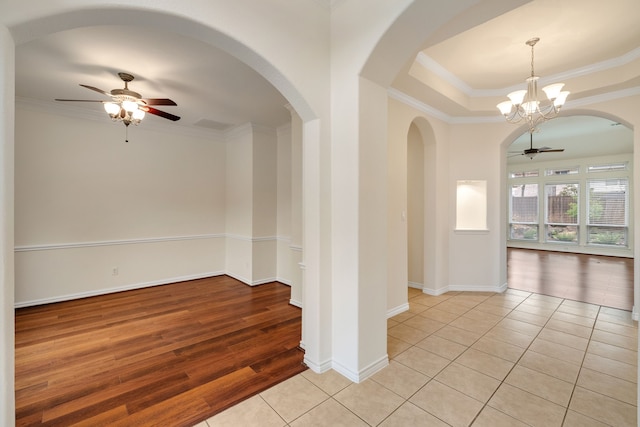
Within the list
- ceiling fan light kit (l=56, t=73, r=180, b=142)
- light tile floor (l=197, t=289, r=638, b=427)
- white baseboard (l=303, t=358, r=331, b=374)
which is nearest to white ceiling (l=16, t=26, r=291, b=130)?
ceiling fan light kit (l=56, t=73, r=180, b=142)

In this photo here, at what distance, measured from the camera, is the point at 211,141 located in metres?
5.66

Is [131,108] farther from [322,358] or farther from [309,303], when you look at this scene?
[322,358]

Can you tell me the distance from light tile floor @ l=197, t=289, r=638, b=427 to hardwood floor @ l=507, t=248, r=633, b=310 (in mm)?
1109

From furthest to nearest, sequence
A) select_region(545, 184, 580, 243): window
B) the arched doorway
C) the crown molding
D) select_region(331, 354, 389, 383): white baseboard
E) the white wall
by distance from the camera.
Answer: select_region(545, 184, 580, 243): window < the white wall < the arched doorway < the crown molding < select_region(331, 354, 389, 383): white baseboard

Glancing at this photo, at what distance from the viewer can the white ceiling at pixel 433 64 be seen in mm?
2559

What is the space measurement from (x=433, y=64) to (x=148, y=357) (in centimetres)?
448

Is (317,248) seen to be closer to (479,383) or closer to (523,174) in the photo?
(479,383)

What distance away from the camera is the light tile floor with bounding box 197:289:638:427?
74.4 inches

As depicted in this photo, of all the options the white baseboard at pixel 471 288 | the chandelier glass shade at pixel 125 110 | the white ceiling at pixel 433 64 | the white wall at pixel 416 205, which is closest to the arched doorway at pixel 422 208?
the white wall at pixel 416 205

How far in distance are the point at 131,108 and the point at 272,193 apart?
2.70 metres

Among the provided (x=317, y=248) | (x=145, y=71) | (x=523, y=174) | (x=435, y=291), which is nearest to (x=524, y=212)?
(x=523, y=174)

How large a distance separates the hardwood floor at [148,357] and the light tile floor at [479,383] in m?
0.31

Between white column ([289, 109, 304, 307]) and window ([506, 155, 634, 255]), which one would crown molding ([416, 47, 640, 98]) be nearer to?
white column ([289, 109, 304, 307])

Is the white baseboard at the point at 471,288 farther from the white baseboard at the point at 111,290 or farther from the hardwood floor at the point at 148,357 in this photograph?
the white baseboard at the point at 111,290
